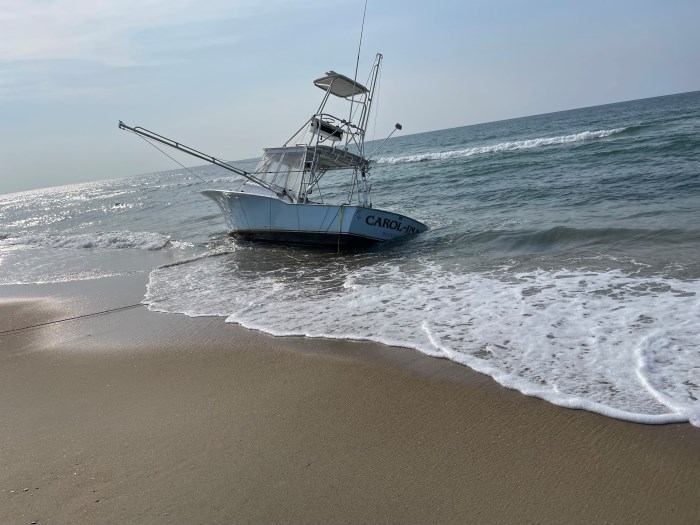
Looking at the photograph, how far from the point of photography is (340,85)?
1384cm

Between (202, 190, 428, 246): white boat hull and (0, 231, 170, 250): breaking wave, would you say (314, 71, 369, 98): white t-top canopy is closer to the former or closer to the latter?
(202, 190, 428, 246): white boat hull

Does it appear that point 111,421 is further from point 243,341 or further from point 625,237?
point 625,237

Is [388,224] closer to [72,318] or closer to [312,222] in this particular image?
[312,222]

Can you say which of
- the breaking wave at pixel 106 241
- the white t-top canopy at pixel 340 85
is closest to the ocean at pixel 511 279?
the breaking wave at pixel 106 241

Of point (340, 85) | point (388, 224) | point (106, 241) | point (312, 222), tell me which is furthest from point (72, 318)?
point (106, 241)

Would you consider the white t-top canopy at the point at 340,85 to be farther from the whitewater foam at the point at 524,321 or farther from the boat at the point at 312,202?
the whitewater foam at the point at 524,321

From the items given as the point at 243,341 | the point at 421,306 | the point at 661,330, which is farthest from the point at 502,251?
the point at 243,341

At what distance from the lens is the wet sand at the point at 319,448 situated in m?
3.12

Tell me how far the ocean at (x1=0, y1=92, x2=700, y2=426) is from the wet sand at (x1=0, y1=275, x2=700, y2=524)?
0.50 metres

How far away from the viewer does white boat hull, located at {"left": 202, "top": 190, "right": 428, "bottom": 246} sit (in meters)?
12.5

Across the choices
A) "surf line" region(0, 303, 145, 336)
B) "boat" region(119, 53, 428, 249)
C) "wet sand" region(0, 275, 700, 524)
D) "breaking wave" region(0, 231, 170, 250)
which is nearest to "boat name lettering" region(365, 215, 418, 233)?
"boat" region(119, 53, 428, 249)

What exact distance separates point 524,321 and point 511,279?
2087mm

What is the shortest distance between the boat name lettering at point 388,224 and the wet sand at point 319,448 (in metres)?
6.98

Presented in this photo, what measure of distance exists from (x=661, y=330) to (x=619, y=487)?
9.05 ft
